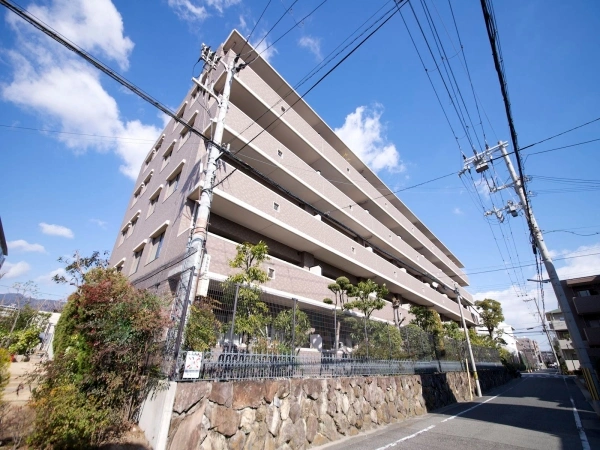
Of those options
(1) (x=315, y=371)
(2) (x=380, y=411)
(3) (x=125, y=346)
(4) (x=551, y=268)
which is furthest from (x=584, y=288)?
(3) (x=125, y=346)

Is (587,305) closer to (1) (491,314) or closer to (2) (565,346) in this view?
(1) (491,314)

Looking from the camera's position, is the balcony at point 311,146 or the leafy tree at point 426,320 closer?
the balcony at point 311,146

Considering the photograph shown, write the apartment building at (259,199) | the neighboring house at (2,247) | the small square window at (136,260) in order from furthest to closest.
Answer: the neighboring house at (2,247)
the small square window at (136,260)
the apartment building at (259,199)

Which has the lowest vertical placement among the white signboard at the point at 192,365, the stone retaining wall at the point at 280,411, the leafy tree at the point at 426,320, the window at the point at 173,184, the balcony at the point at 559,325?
the stone retaining wall at the point at 280,411

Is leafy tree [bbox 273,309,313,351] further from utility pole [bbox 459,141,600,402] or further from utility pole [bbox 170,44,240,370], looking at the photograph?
utility pole [bbox 459,141,600,402]

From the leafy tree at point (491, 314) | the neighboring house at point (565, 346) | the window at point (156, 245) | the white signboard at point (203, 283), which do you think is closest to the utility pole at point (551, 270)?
the white signboard at point (203, 283)

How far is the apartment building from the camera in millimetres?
11586

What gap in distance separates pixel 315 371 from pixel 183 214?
312 inches

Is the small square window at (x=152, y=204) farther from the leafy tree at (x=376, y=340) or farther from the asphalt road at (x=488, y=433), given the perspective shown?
the asphalt road at (x=488, y=433)

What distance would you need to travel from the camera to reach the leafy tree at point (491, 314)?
35.5 m

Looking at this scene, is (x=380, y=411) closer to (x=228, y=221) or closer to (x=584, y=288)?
(x=228, y=221)

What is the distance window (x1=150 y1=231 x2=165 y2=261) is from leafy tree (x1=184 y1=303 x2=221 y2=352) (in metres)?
7.32

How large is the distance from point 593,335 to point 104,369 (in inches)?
1510

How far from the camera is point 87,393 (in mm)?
5070
